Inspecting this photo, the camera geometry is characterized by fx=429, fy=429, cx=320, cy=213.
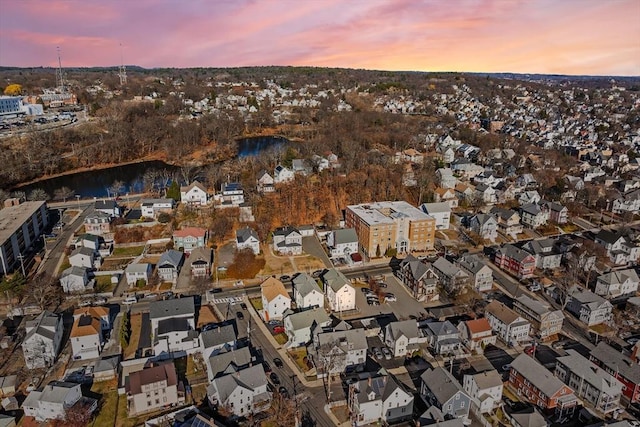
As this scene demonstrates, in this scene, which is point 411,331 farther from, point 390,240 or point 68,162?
point 68,162

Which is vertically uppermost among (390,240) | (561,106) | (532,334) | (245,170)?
(561,106)

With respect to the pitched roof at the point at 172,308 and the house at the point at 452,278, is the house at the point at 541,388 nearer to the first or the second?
the house at the point at 452,278

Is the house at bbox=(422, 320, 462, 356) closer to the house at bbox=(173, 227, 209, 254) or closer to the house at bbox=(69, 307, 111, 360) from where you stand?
the house at bbox=(69, 307, 111, 360)

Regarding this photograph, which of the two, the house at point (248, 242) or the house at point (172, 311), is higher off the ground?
the house at point (248, 242)

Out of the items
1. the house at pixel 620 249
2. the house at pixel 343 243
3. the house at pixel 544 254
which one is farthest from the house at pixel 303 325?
the house at pixel 620 249

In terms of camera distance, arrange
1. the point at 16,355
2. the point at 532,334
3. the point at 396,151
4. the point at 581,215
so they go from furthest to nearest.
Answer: the point at 396,151
the point at 581,215
the point at 532,334
the point at 16,355

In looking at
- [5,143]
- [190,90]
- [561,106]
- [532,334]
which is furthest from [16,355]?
[561,106]

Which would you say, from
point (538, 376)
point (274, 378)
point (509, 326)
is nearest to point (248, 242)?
point (274, 378)
